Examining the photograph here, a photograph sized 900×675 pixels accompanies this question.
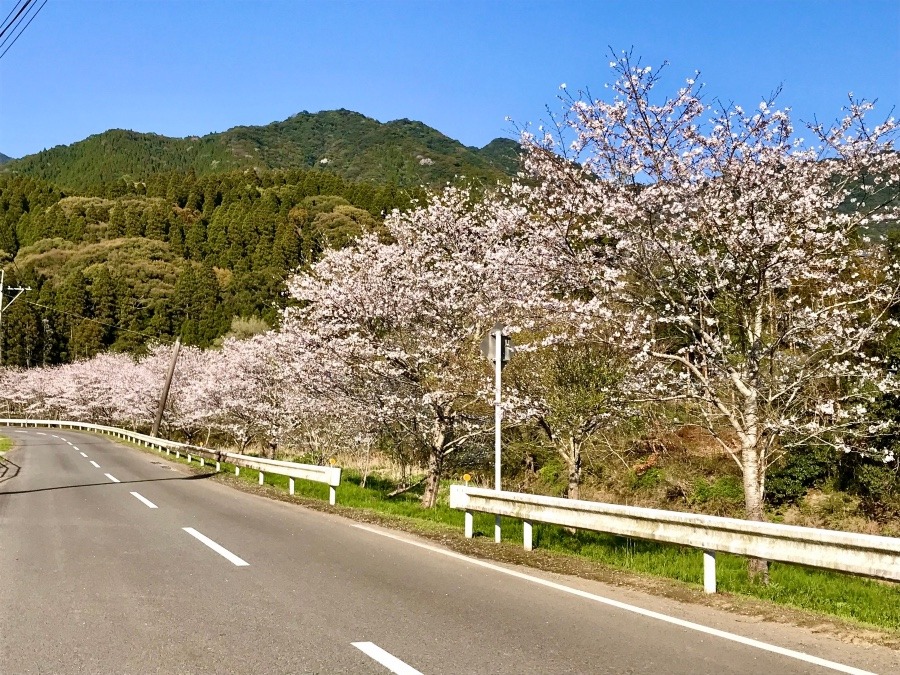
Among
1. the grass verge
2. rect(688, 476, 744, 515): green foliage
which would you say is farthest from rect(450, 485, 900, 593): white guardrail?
rect(688, 476, 744, 515): green foliage

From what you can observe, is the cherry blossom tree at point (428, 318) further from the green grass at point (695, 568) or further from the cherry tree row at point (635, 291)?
the green grass at point (695, 568)

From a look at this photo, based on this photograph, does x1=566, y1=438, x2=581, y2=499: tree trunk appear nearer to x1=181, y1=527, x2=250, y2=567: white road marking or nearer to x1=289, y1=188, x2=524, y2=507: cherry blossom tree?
x1=289, y1=188, x2=524, y2=507: cherry blossom tree

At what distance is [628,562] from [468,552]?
2200 millimetres

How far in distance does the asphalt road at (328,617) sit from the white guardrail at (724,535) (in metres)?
0.72

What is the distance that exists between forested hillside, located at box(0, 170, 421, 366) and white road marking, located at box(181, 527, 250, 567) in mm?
59497

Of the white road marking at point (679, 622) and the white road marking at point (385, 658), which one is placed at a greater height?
the white road marking at point (385, 658)

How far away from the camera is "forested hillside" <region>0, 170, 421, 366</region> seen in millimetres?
94750

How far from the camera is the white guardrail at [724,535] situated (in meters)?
5.78

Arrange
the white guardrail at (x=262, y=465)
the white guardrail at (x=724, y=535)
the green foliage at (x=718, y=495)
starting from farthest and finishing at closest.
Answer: the green foliage at (x=718, y=495) → the white guardrail at (x=262, y=465) → the white guardrail at (x=724, y=535)

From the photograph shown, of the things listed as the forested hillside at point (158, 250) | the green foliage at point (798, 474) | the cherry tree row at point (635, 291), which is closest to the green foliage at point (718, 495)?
the green foliage at point (798, 474)

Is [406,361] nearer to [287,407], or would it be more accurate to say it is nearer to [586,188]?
[586,188]

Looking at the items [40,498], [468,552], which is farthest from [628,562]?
[40,498]

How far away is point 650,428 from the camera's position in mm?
26016

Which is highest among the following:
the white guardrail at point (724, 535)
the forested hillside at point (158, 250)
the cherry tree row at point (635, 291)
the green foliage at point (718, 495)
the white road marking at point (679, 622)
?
the forested hillside at point (158, 250)
